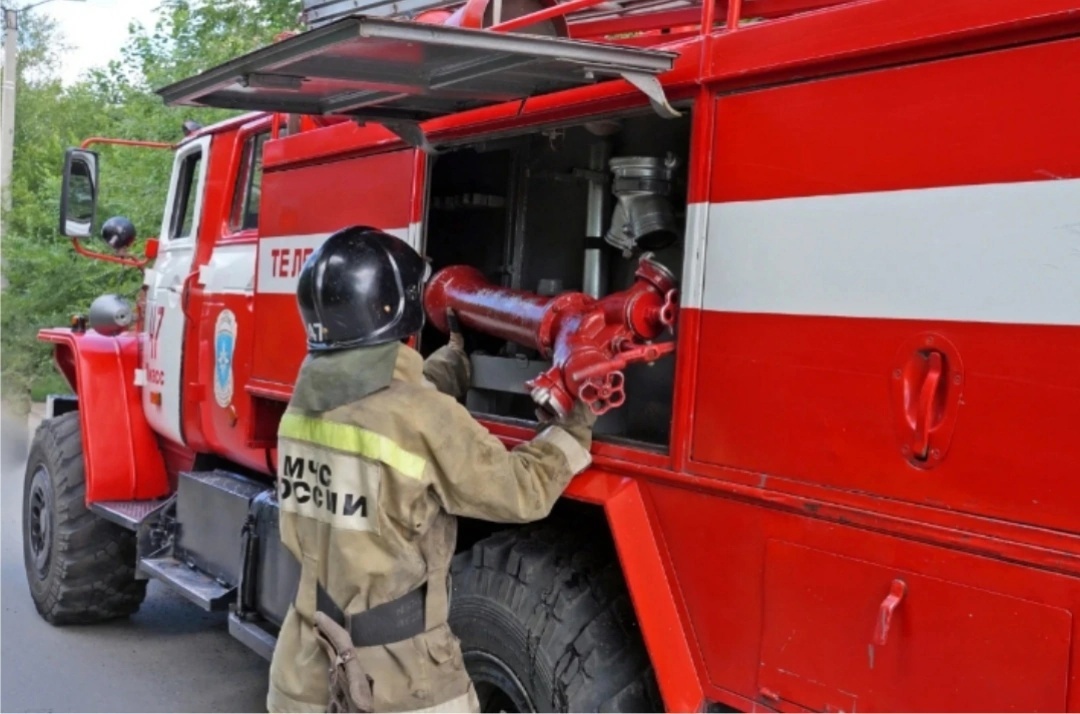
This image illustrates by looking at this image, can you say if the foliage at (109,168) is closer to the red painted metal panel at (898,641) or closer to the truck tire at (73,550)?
the truck tire at (73,550)

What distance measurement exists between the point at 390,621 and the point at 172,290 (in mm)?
3429

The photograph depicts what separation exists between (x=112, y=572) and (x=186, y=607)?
84 centimetres

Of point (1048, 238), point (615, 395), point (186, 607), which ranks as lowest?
point (186, 607)

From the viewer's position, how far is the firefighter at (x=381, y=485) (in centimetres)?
275

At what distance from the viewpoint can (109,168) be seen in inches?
576

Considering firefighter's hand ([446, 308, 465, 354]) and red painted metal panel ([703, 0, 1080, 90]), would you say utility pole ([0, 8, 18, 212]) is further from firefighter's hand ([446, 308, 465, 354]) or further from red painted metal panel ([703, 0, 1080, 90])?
red painted metal panel ([703, 0, 1080, 90])

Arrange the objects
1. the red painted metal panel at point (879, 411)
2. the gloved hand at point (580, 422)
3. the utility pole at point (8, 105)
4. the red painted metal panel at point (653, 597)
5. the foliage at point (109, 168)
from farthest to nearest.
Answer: the utility pole at point (8, 105)
the foliage at point (109, 168)
the gloved hand at point (580, 422)
the red painted metal panel at point (653, 597)
the red painted metal panel at point (879, 411)

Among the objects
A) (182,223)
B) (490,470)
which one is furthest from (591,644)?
(182,223)

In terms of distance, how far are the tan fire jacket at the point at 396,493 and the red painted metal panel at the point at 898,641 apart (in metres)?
0.66

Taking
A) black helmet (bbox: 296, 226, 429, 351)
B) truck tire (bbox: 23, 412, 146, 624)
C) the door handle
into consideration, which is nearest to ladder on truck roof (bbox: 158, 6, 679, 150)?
black helmet (bbox: 296, 226, 429, 351)

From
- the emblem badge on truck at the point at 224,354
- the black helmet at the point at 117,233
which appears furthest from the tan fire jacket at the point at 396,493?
the black helmet at the point at 117,233

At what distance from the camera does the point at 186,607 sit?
22.5 feet

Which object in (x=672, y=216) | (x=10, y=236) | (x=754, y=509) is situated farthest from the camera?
(x=10, y=236)

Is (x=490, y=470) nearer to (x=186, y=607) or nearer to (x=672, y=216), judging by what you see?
(x=672, y=216)
